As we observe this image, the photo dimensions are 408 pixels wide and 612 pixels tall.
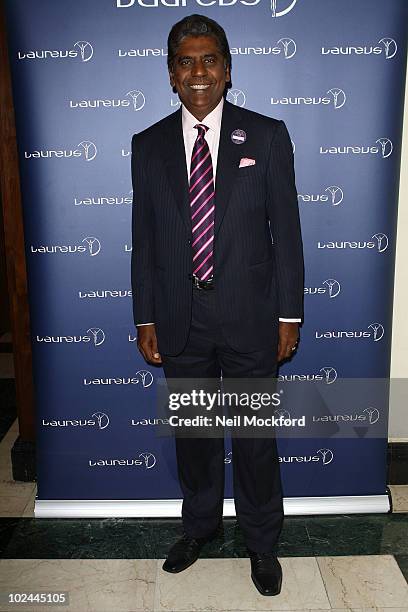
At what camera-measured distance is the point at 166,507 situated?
2.97 metres

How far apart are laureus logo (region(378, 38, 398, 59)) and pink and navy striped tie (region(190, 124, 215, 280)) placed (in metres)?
0.88

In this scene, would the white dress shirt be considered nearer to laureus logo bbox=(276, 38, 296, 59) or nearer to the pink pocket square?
the pink pocket square

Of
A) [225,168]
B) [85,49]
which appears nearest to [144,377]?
[225,168]

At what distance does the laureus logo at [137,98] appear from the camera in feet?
8.50

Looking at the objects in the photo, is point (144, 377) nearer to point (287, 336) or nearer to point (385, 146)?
point (287, 336)

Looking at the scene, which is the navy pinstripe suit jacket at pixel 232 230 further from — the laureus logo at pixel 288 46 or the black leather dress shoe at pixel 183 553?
the black leather dress shoe at pixel 183 553

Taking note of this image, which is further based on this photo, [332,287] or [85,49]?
[332,287]

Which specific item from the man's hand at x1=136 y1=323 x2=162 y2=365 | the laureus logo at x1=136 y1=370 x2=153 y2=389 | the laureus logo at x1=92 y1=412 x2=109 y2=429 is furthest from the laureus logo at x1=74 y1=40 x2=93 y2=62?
the laureus logo at x1=92 y1=412 x2=109 y2=429

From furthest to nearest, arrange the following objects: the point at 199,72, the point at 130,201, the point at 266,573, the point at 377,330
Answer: the point at 377,330 → the point at 130,201 → the point at 266,573 → the point at 199,72

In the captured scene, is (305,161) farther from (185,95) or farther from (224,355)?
(224,355)

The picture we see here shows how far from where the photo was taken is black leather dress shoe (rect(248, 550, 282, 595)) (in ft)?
7.93

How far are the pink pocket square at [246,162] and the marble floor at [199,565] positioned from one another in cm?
165

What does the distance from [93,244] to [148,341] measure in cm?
56

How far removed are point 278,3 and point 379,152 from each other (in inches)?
29.1
